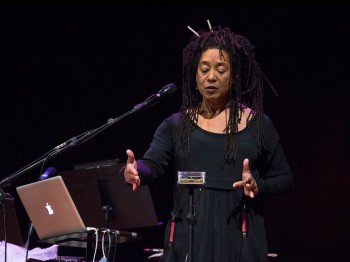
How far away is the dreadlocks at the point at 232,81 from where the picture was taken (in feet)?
7.97

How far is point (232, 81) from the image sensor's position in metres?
2.47

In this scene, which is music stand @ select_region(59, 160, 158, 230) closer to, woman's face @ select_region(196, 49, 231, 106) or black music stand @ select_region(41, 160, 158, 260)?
black music stand @ select_region(41, 160, 158, 260)

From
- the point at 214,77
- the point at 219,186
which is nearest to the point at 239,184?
the point at 219,186

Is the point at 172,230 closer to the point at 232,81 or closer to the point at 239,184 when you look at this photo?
the point at 239,184

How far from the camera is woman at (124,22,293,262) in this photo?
2.23 metres

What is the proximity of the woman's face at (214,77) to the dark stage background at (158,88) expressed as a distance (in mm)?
2246

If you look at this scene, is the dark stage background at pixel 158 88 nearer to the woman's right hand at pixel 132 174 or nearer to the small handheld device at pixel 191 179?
the woman's right hand at pixel 132 174

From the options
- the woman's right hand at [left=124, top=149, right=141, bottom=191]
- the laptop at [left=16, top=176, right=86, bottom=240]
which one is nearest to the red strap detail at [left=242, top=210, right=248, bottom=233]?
the woman's right hand at [left=124, top=149, right=141, bottom=191]

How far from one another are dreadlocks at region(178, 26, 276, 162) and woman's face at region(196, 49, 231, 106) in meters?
0.02

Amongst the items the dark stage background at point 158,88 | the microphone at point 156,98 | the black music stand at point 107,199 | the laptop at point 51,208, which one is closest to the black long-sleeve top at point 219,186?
the microphone at point 156,98

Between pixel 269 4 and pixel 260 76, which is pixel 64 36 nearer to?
pixel 269 4

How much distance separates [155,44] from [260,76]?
2527mm

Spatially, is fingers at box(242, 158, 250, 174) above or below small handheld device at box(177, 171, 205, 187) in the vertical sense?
above

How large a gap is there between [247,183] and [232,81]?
1.71 ft
